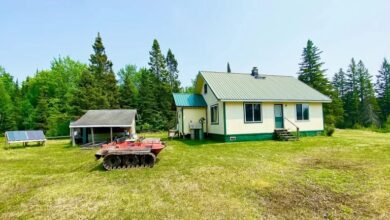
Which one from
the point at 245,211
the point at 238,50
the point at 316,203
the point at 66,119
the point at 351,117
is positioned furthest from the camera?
the point at 351,117

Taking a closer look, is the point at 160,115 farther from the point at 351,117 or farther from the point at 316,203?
the point at 351,117

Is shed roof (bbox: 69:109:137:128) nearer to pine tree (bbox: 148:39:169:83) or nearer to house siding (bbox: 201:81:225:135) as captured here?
house siding (bbox: 201:81:225:135)

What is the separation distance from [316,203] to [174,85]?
122ft

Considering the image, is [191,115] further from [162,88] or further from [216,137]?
[162,88]

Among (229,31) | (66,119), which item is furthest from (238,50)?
(66,119)

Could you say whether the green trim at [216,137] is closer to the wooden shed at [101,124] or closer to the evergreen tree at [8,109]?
the wooden shed at [101,124]

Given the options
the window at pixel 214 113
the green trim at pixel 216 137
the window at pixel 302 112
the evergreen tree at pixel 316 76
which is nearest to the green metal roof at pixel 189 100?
the window at pixel 214 113

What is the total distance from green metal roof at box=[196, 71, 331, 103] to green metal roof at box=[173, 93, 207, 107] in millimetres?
1352

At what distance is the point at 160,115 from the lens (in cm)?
3581

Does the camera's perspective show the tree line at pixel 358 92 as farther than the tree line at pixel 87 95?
Yes

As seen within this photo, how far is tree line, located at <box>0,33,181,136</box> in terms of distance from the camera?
33.7m

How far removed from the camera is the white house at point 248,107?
48.8 ft

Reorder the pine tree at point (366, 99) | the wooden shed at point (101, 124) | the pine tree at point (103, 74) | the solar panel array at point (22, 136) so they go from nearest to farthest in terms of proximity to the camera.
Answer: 1. the wooden shed at point (101, 124)
2. the solar panel array at point (22, 136)
3. the pine tree at point (103, 74)
4. the pine tree at point (366, 99)

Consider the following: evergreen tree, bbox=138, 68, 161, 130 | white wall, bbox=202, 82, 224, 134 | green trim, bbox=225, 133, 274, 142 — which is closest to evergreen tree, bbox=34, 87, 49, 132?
evergreen tree, bbox=138, 68, 161, 130
